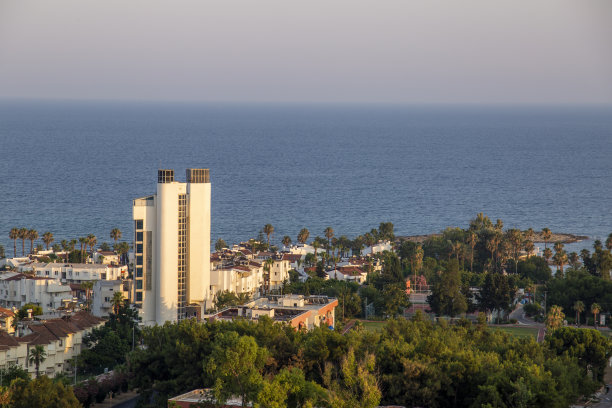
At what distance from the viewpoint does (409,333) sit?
4141 centimetres

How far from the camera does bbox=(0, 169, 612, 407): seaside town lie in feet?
115

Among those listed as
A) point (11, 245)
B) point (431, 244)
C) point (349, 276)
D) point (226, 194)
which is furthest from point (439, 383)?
point (226, 194)

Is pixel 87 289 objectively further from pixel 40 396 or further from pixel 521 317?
pixel 521 317

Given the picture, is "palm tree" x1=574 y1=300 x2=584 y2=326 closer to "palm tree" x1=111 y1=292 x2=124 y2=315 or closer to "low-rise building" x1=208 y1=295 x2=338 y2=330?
"low-rise building" x1=208 y1=295 x2=338 y2=330

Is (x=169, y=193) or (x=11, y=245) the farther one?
(x=11, y=245)

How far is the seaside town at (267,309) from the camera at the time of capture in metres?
35.1

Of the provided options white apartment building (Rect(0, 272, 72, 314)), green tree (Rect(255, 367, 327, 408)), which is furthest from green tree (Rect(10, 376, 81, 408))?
white apartment building (Rect(0, 272, 72, 314))

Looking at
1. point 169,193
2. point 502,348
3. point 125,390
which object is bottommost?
point 125,390

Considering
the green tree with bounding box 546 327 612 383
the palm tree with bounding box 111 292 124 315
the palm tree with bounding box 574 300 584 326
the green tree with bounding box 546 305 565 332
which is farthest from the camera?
the palm tree with bounding box 574 300 584 326

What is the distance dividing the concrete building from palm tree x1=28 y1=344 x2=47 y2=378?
8.48 m

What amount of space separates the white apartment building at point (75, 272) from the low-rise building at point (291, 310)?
13.0 meters

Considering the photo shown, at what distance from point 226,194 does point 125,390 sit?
88980 mm

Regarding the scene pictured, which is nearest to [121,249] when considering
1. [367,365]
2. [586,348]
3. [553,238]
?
[586,348]

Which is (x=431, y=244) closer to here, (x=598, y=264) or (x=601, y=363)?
(x=598, y=264)
